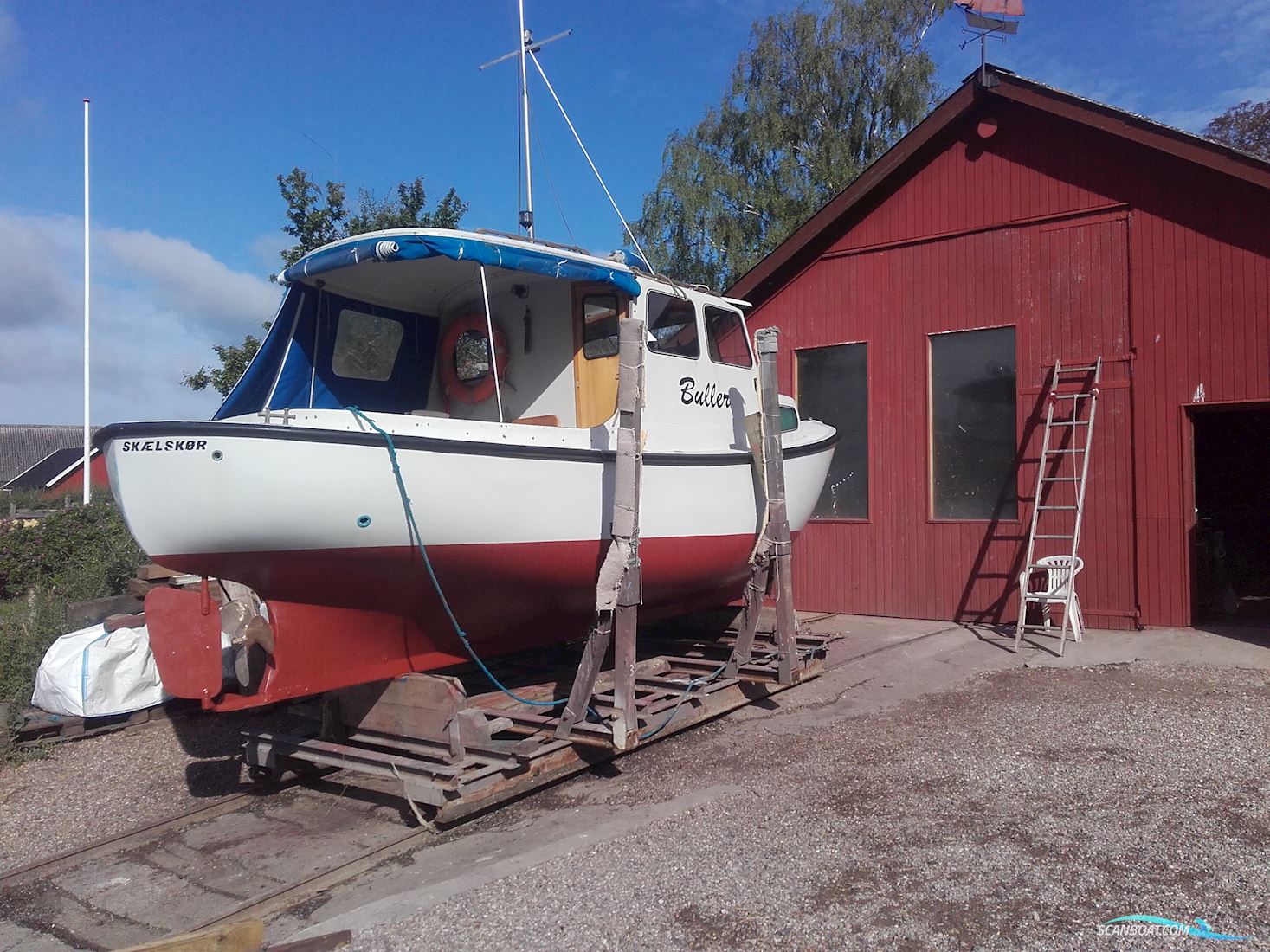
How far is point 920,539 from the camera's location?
33.1 ft

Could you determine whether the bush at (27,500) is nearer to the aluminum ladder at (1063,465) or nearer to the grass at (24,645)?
the grass at (24,645)

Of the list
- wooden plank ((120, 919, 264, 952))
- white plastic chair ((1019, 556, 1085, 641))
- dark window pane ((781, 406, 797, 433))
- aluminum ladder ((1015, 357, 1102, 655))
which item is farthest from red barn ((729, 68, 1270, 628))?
wooden plank ((120, 919, 264, 952))

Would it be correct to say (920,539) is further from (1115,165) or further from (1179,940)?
(1179,940)

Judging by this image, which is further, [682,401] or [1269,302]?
[1269,302]

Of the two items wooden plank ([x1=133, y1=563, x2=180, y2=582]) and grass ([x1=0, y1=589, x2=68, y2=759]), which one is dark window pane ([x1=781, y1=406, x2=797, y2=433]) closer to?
wooden plank ([x1=133, y1=563, x2=180, y2=582])

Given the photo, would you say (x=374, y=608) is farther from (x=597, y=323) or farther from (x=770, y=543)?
(x=770, y=543)

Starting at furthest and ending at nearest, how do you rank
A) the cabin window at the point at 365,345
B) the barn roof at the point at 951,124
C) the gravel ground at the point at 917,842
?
the barn roof at the point at 951,124, the cabin window at the point at 365,345, the gravel ground at the point at 917,842

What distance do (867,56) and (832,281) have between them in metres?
16.9

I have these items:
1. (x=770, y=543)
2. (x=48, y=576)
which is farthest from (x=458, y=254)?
(x=48, y=576)

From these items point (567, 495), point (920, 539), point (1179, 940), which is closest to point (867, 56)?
point (920, 539)

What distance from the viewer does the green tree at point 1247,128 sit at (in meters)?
24.0

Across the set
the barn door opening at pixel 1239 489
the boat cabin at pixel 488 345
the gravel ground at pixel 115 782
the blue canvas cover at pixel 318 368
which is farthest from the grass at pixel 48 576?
the barn door opening at pixel 1239 489

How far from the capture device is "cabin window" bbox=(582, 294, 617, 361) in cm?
635

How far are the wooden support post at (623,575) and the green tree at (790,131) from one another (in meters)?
20.1
